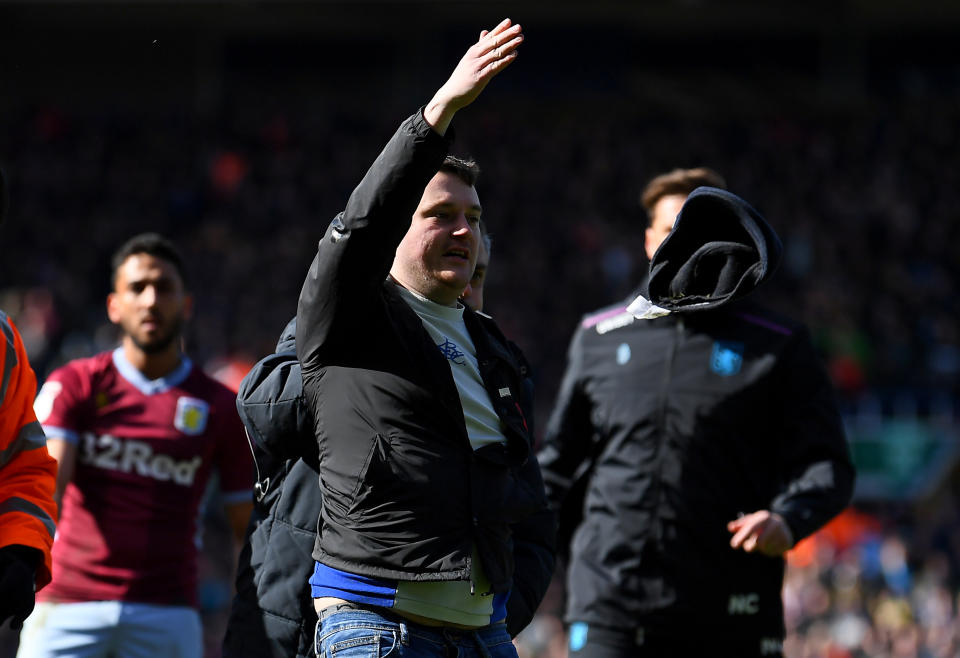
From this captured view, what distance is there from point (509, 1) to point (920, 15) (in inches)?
278

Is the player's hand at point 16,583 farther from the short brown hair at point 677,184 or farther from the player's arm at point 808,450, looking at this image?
the short brown hair at point 677,184

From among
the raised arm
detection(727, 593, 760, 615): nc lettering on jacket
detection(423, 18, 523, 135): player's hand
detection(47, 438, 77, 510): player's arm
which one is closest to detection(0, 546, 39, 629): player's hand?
the raised arm

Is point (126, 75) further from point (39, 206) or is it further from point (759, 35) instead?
point (759, 35)

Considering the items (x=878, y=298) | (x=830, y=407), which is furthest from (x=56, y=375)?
(x=878, y=298)

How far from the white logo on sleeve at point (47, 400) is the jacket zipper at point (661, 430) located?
2.08 metres

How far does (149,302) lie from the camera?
5238mm

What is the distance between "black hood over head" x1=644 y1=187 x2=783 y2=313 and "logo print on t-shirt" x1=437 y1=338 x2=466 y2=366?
34.7 inches

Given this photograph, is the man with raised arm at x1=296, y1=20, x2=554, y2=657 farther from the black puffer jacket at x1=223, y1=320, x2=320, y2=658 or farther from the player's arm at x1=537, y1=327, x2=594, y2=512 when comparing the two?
the player's arm at x1=537, y1=327, x2=594, y2=512

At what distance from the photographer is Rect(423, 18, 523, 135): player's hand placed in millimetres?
2926

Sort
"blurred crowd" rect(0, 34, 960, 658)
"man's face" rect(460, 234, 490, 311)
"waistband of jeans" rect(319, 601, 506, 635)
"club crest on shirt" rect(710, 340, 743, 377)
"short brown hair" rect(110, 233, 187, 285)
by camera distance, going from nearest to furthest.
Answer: "waistband of jeans" rect(319, 601, 506, 635), "man's face" rect(460, 234, 490, 311), "club crest on shirt" rect(710, 340, 743, 377), "short brown hair" rect(110, 233, 187, 285), "blurred crowd" rect(0, 34, 960, 658)

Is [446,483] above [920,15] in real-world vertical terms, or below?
below

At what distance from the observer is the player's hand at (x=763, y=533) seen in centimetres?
414

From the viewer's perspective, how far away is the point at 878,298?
19.7 meters

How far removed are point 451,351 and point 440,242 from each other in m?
0.25
